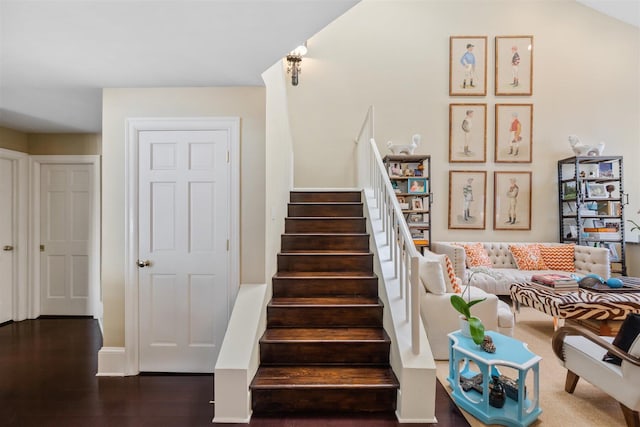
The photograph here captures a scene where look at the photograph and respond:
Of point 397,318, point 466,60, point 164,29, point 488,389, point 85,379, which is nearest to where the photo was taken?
point 164,29

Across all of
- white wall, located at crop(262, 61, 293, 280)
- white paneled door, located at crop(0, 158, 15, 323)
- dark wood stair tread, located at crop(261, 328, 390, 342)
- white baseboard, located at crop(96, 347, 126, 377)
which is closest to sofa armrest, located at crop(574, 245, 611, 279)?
dark wood stair tread, located at crop(261, 328, 390, 342)

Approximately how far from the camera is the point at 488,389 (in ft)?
6.73

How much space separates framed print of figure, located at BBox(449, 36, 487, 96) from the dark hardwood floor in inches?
188

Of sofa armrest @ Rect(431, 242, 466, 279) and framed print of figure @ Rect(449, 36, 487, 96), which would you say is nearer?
sofa armrest @ Rect(431, 242, 466, 279)

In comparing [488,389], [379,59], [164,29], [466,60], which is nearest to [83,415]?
[164,29]

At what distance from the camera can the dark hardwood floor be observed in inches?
81.4

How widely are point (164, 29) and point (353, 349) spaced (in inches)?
93.1

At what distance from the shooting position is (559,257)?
16.1 feet

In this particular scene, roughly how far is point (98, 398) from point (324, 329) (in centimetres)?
172

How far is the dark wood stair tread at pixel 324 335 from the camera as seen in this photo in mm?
2410

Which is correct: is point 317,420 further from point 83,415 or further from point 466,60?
point 466,60

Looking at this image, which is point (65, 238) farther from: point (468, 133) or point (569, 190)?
point (569, 190)

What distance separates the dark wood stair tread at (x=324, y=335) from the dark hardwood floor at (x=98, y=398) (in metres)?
0.49

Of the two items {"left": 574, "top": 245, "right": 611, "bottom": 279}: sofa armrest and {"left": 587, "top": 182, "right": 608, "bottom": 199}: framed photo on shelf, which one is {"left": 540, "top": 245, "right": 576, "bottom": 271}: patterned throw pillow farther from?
{"left": 587, "top": 182, "right": 608, "bottom": 199}: framed photo on shelf
